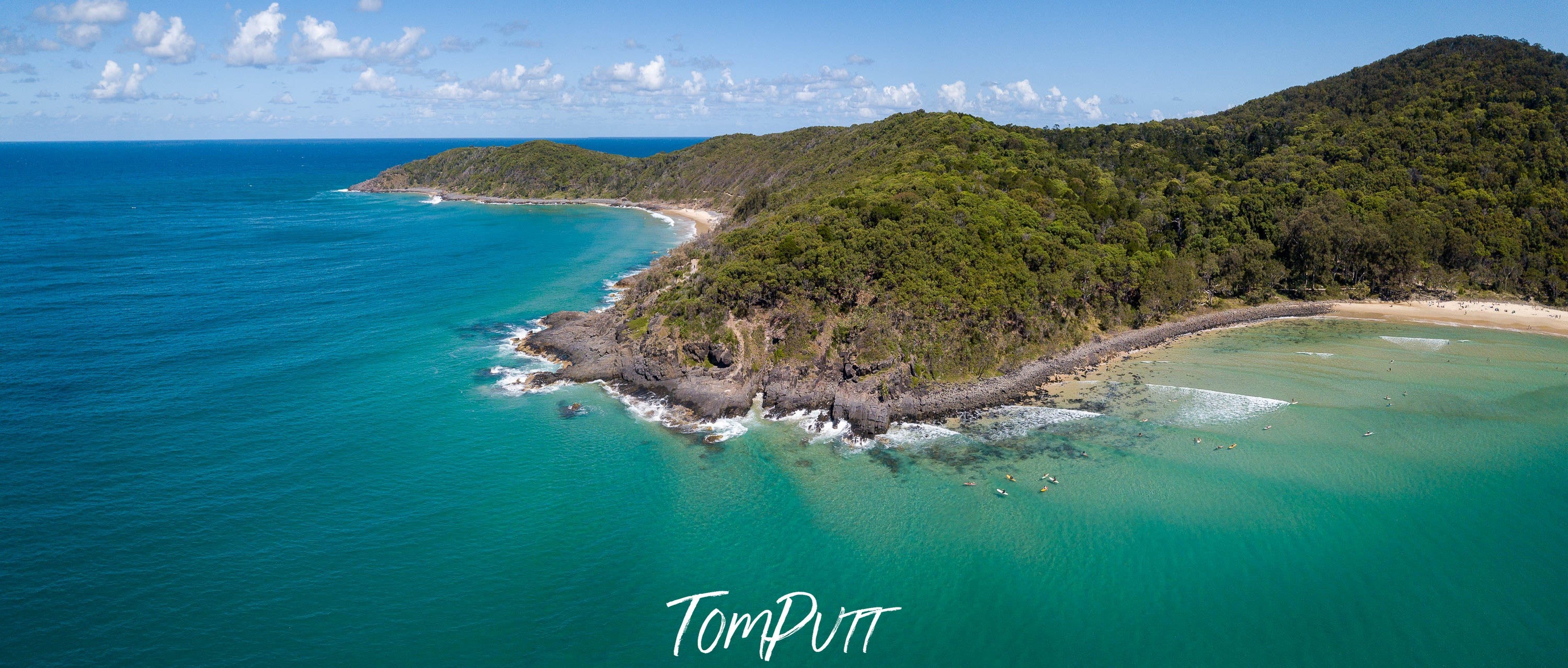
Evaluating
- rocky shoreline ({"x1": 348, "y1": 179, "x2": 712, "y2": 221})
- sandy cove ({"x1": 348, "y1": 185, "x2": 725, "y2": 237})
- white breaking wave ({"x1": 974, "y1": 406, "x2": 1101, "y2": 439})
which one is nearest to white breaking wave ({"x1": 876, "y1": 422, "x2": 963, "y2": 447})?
white breaking wave ({"x1": 974, "y1": 406, "x2": 1101, "y2": 439})

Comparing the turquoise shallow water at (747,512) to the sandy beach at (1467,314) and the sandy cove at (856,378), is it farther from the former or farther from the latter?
the sandy beach at (1467,314)

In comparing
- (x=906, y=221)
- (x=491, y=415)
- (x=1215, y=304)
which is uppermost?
(x=906, y=221)

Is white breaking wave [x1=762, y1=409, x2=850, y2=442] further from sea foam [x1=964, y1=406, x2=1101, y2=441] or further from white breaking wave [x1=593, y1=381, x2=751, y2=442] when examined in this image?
sea foam [x1=964, y1=406, x2=1101, y2=441]

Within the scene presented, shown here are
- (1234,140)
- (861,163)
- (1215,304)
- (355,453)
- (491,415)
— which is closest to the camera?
(355,453)

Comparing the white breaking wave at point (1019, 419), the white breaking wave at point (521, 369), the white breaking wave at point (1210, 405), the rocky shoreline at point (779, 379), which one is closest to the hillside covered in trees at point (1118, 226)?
the rocky shoreline at point (779, 379)

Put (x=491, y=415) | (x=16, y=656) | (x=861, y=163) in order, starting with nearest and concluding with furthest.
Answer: (x=16, y=656) < (x=491, y=415) < (x=861, y=163)

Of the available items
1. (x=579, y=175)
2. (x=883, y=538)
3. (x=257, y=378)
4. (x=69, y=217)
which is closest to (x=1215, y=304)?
(x=883, y=538)

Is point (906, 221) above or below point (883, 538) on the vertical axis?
above

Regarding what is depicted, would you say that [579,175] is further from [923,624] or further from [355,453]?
[923,624]
